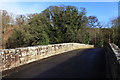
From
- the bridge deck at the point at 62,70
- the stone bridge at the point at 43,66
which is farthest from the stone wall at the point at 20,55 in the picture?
the bridge deck at the point at 62,70

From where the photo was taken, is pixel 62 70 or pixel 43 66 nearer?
pixel 62 70

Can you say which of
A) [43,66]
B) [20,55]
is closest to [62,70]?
[43,66]

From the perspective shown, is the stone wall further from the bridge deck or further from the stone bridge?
the bridge deck

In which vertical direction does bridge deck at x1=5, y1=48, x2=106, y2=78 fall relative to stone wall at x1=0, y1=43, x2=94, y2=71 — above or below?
below

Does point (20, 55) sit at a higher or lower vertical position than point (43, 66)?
higher

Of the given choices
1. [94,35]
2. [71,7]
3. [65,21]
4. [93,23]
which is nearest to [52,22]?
[65,21]

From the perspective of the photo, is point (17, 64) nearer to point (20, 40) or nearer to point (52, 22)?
point (20, 40)

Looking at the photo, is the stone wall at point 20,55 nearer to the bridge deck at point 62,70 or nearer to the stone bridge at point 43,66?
the stone bridge at point 43,66

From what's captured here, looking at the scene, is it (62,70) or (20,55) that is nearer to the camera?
(62,70)

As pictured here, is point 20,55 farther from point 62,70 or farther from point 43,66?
point 62,70

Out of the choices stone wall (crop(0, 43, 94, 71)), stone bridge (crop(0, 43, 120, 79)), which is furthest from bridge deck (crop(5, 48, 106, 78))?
stone wall (crop(0, 43, 94, 71))

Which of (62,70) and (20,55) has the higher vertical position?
(20,55)

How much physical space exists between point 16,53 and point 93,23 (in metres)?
42.5

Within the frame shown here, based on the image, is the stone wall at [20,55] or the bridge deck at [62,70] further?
the stone wall at [20,55]
